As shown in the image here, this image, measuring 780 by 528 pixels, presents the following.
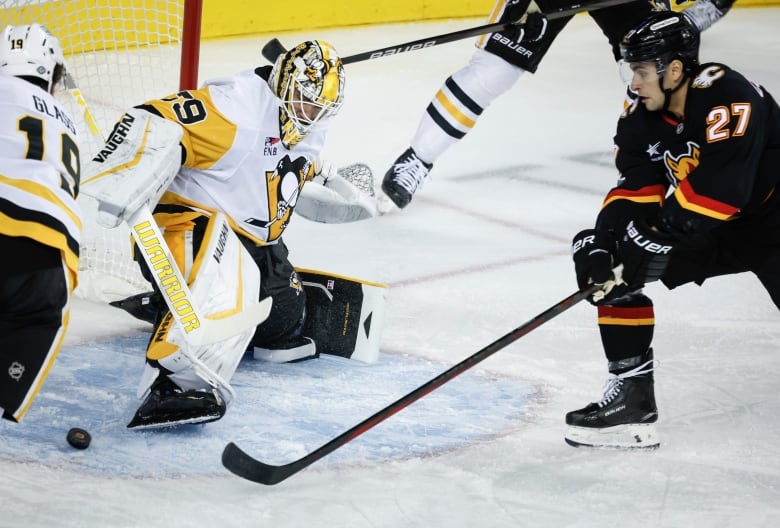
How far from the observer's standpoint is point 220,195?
2.65 meters

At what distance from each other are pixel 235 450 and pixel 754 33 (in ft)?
19.0

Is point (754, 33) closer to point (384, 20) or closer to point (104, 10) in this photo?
point (384, 20)

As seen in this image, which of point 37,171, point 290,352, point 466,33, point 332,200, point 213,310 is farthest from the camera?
point 466,33

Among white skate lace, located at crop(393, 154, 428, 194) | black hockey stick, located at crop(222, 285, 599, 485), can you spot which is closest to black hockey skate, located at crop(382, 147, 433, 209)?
white skate lace, located at crop(393, 154, 428, 194)

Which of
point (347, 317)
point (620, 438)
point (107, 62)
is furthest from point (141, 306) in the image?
point (620, 438)

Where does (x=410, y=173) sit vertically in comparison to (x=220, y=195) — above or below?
below

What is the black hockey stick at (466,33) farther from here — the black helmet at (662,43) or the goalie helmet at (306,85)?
the black helmet at (662,43)

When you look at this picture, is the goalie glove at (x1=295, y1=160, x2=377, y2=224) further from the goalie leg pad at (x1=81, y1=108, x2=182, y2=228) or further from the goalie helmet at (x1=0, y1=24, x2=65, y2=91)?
the goalie helmet at (x1=0, y1=24, x2=65, y2=91)

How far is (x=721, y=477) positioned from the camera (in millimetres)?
2350

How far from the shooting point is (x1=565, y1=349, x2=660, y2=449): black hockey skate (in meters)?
2.49

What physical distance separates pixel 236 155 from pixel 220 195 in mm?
107

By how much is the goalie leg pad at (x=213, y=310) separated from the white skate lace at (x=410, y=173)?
1211 mm

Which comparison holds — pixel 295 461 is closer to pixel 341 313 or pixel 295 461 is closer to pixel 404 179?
pixel 341 313

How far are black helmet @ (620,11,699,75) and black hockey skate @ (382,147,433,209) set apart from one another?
1417mm
